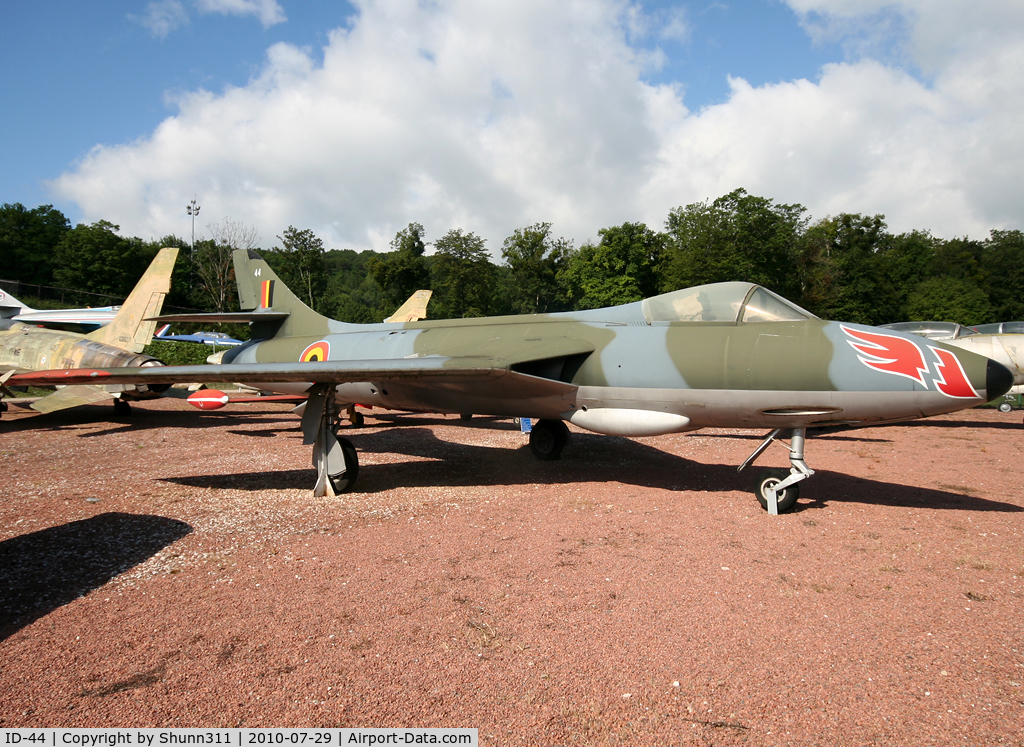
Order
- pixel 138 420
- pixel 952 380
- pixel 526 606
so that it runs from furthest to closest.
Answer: pixel 138 420 → pixel 952 380 → pixel 526 606

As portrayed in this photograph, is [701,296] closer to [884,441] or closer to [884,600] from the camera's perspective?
[884,600]

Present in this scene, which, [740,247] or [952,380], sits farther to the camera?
[740,247]

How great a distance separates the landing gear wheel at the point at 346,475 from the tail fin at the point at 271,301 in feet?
11.9

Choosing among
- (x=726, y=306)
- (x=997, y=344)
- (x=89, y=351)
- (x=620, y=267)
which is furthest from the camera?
(x=620, y=267)

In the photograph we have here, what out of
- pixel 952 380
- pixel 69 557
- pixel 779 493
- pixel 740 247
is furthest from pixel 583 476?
pixel 740 247

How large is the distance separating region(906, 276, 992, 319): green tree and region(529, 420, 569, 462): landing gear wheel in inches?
1949

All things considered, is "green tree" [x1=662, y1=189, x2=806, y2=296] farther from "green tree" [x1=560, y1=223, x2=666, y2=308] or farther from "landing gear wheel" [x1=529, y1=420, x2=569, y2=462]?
"landing gear wheel" [x1=529, y1=420, x2=569, y2=462]

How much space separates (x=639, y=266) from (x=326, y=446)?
2044 inches

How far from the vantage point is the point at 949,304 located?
45.8m

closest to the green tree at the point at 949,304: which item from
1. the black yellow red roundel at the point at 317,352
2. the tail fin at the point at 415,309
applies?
the tail fin at the point at 415,309

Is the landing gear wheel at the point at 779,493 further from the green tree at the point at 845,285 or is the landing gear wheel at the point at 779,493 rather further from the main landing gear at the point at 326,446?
the green tree at the point at 845,285

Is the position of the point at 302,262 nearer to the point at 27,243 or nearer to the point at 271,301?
the point at 27,243

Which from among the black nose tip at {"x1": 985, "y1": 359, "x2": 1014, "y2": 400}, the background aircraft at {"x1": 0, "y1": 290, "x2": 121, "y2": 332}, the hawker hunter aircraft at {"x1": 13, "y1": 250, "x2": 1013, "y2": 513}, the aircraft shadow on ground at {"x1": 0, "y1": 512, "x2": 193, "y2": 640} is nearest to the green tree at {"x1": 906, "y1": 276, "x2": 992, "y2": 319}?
the black nose tip at {"x1": 985, "y1": 359, "x2": 1014, "y2": 400}

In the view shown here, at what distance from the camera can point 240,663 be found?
119 inches
